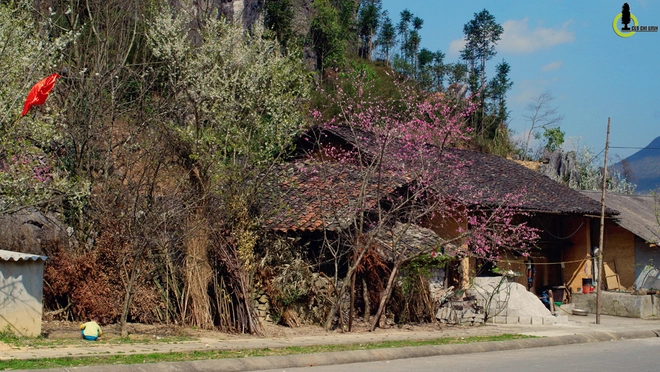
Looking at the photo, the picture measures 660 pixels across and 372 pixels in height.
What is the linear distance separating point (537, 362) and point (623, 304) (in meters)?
13.2

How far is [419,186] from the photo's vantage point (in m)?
17.5

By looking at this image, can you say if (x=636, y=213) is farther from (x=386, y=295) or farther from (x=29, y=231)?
(x=29, y=231)

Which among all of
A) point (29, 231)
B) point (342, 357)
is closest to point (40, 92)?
point (29, 231)

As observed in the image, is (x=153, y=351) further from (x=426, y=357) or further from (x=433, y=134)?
(x=433, y=134)

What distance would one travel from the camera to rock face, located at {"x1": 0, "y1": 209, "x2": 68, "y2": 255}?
15945 millimetres

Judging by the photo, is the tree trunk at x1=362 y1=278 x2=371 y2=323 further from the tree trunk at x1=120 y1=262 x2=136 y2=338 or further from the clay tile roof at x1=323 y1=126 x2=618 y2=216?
the tree trunk at x1=120 y1=262 x2=136 y2=338

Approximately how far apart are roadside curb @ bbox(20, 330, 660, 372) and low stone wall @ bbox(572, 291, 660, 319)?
6.60m

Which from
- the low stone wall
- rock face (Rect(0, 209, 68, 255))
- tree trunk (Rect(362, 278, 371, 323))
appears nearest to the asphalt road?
tree trunk (Rect(362, 278, 371, 323))

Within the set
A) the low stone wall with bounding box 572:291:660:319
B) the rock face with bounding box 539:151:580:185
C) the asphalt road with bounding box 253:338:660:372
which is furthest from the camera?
the rock face with bounding box 539:151:580:185

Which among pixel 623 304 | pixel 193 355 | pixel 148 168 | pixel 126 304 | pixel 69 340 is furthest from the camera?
pixel 623 304

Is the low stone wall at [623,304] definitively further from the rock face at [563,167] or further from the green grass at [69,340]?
the rock face at [563,167]

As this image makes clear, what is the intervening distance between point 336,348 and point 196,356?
301 cm

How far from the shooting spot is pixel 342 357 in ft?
40.1

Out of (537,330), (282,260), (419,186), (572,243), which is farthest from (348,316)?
(572,243)
